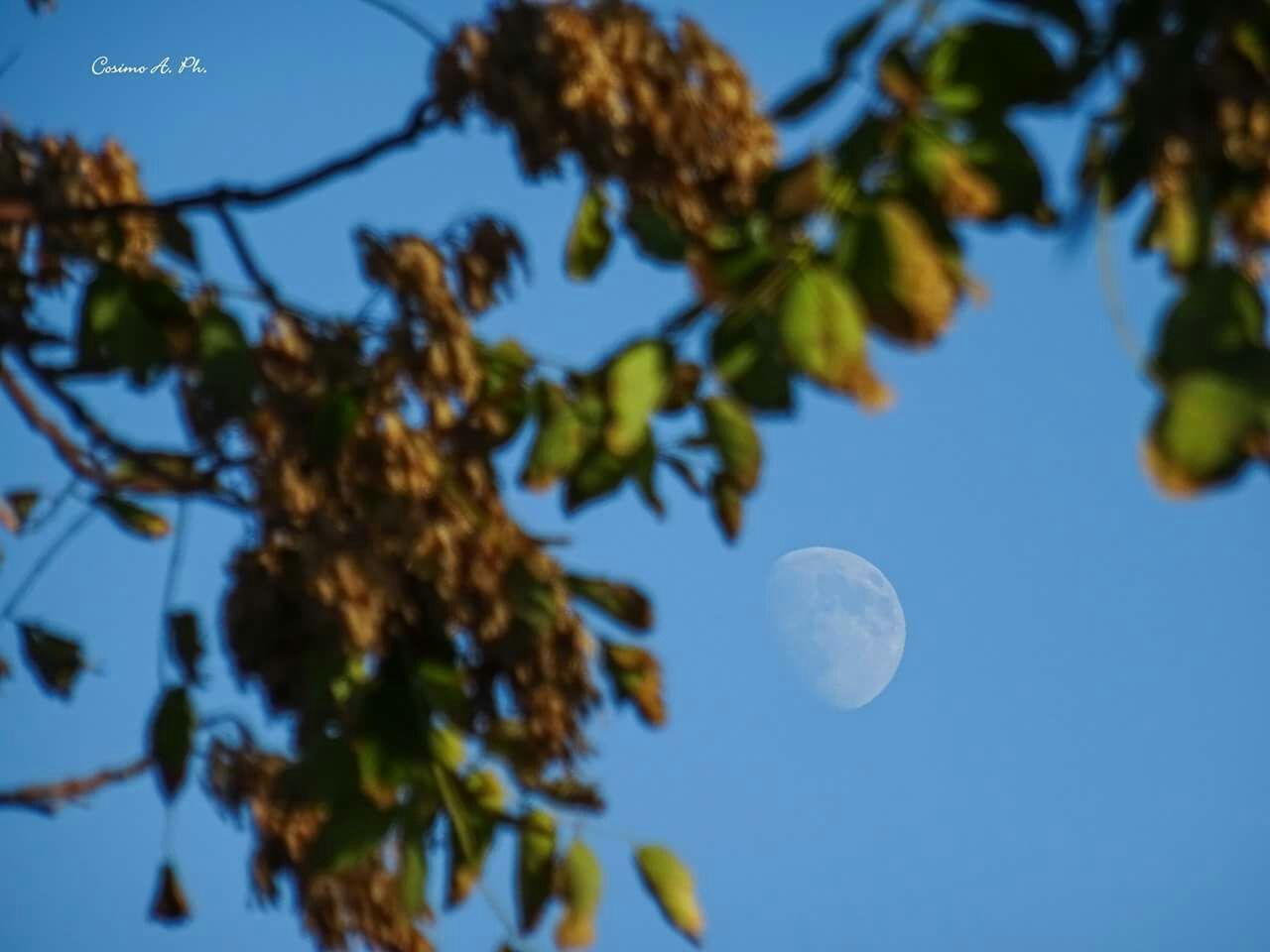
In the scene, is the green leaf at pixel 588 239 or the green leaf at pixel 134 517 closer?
the green leaf at pixel 588 239

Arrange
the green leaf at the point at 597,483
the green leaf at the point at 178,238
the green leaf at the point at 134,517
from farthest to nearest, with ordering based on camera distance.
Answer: the green leaf at the point at 134,517, the green leaf at the point at 178,238, the green leaf at the point at 597,483

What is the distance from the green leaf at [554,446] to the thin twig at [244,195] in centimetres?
41

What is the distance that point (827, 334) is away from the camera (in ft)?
4.23

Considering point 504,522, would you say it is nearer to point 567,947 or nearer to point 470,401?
point 470,401

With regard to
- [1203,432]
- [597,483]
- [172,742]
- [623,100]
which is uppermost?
[623,100]

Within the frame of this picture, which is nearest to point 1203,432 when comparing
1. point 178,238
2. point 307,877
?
point 307,877

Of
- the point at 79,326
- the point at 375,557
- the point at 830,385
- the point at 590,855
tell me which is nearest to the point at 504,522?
the point at 375,557

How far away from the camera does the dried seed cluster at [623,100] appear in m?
1.96

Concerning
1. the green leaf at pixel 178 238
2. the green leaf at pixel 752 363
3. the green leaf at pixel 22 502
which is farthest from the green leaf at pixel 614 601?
the green leaf at pixel 22 502

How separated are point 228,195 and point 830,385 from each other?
4.06 feet

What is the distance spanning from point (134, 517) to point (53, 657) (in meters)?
0.27

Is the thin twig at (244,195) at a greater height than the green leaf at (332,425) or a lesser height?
greater

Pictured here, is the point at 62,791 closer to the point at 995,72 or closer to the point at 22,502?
the point at 22,502

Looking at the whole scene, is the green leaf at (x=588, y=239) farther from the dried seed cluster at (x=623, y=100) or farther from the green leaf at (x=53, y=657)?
the green leaf at (x=53, y=657)
